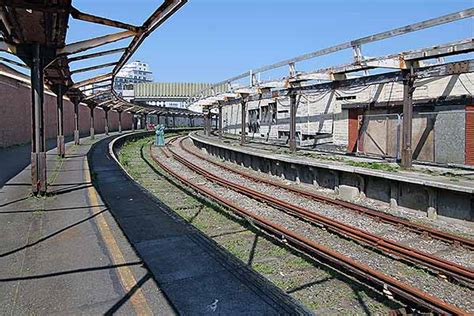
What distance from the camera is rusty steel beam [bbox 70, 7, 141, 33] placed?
7.43 metres

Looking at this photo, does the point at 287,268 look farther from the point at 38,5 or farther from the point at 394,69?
the point at 394,69

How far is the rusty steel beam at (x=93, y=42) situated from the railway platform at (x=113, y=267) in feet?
10.9

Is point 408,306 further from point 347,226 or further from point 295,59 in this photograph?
point 295,59

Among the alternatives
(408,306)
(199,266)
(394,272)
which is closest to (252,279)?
(199,266)

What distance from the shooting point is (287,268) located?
6.64 m

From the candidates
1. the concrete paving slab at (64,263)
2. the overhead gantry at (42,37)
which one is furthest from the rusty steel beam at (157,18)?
the concrete paving slab at (64,263)

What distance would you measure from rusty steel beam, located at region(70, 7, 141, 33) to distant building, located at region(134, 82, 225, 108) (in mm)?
60228

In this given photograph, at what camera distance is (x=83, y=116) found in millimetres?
42000

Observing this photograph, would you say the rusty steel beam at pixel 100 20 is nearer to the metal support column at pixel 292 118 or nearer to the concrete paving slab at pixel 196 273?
the concrete paving slab at pixel 196 273

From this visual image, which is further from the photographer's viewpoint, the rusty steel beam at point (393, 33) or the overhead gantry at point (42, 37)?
the rusty steel beam at point (393, 33)

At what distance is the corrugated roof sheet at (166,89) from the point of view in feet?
234

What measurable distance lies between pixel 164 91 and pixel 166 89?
2.49 ft

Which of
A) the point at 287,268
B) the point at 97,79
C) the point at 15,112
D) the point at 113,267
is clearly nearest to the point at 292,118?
the point at 97,79

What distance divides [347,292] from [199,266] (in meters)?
2.08
